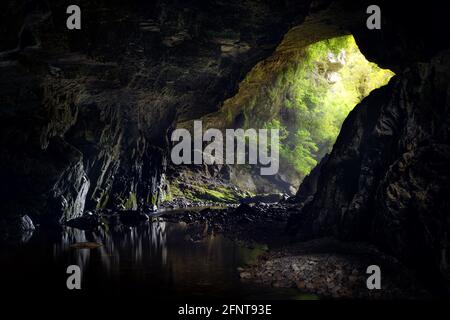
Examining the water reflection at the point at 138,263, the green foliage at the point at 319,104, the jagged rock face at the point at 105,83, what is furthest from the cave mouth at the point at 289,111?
the water reflection at the point at 138,263

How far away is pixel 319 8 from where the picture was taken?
2494 cm

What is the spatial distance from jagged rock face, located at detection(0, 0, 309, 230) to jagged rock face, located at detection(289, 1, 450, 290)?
19.2 feet

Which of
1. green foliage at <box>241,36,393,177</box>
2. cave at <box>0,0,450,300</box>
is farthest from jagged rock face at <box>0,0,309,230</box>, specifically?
green foliage at <box>241,36,393,177</box>

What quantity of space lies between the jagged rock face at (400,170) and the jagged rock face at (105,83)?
5865 millimetres

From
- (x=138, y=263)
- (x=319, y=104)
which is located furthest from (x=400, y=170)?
(x=319, y=104)

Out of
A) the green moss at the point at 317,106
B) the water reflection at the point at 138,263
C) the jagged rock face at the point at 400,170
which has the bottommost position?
the water reflection at the point at 138,263

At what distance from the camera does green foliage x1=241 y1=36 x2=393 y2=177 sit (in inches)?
3098

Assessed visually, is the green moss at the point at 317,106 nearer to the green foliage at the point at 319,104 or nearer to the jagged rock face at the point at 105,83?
the green foliage at the point at 319,104

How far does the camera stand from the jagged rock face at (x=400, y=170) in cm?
1566

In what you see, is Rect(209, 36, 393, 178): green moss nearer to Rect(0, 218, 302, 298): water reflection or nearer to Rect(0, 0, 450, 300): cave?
Rect(0, 0, 450, 300): cave

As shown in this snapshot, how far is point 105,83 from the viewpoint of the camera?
30953 mm

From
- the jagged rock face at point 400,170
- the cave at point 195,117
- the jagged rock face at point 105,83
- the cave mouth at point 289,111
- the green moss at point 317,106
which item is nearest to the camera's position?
the jagged rock face at point 400,170
